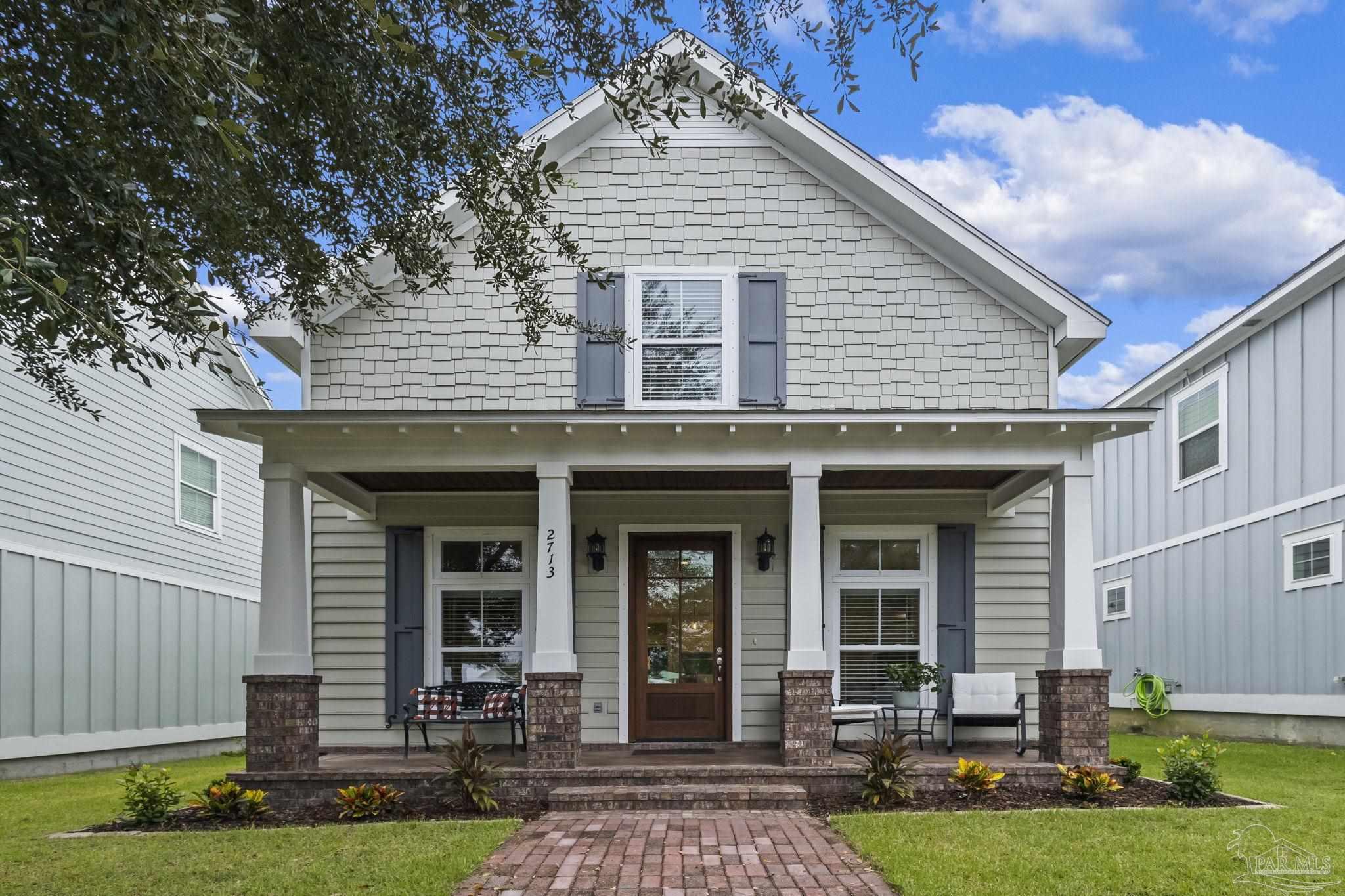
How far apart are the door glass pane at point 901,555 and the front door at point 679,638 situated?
5.35 feet

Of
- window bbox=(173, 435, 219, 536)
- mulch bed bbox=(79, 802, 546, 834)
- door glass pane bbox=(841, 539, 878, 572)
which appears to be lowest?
mulch bed bbox=(79, 802, 546, 834)

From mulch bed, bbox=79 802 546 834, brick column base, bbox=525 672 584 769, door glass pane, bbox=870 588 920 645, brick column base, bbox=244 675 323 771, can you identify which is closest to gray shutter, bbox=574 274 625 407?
brick column base, bbox=525 672 584 769

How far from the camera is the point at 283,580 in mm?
8641

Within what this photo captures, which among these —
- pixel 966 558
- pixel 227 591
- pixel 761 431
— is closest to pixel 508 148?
pixel 761 431

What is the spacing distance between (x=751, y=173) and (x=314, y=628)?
20.7 ft

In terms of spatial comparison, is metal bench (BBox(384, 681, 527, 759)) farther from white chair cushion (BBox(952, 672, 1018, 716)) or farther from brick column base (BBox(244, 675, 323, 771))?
white chair cushion (BBox(952, 672, 1018, 716))

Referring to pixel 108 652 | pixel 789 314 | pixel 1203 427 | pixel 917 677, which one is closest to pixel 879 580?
pixel 917 677

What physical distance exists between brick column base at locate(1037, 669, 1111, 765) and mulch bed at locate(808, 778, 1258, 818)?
13.9 inches

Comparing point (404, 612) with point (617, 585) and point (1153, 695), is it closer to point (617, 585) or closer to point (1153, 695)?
point (617, 585)

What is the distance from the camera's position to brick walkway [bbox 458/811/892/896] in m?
5.52

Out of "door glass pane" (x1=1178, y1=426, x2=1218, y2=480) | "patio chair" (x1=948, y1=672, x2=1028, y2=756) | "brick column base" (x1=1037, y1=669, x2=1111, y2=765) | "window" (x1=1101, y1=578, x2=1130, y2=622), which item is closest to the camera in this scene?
"brick column base" (x1=1037, y1=669, x2=1111, y2=765)

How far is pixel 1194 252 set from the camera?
34.4 m

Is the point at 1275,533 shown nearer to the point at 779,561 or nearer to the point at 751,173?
the point at 779,561

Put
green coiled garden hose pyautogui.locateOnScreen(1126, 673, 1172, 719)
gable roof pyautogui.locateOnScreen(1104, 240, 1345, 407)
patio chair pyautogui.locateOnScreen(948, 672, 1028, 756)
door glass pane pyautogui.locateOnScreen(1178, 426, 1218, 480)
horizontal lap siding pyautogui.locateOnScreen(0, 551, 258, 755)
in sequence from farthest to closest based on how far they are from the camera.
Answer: green coiled garden hose pyautogui.locateOnScreen(1126, 673, 1172, 719) < door glass pane pyautogui.locateOnScreen(1178, 426, 1218, 480) < gable roof pyautogui.locateOnScreen(1104, 240, 1345, 407) < horizontal lap siding pyautogui.locateOnScreen(0, 551, 258, 755) < patio chair pyautogui.locateOnScreen(948, 672, 1028, 756)
